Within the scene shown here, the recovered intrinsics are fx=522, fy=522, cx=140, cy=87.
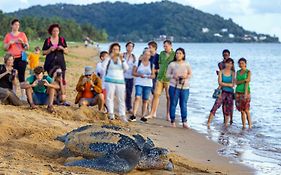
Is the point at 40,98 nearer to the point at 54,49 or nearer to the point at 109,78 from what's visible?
the point at 54,49

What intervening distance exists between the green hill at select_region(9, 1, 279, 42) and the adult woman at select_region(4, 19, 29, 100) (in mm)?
123963

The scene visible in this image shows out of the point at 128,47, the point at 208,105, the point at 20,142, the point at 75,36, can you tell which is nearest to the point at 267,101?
the point at 208,105

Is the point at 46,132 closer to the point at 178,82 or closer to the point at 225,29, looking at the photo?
the point at 178,82

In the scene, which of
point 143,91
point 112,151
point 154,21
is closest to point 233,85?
point 143,91

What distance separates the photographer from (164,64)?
1036cm

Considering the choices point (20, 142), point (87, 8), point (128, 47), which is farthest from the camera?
point (87, 8)

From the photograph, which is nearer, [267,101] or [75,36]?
[267,101]

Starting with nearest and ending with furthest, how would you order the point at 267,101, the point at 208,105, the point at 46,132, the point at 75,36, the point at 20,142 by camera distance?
1. the point at 20,142
2. the point at 46,132
3. the point at 208,105
4. the point at 267,101
5. the point at 75,36

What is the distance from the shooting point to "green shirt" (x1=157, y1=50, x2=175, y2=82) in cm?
1035

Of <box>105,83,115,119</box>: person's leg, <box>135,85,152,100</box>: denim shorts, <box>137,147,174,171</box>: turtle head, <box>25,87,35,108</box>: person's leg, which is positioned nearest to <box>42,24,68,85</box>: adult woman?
<box>25,87,35,108</box>: person's leg

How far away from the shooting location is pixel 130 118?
34.1ft

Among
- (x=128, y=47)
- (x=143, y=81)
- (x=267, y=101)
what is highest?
(x=128, y=47)

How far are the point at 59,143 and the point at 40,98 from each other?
3014mm

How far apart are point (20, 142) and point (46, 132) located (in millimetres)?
685
